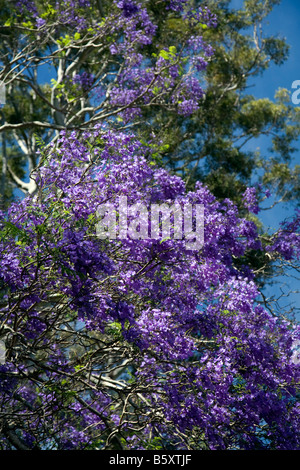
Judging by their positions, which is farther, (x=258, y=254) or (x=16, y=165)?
(x=16, y=165)

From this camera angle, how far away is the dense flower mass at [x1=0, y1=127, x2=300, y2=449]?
533 centimetres

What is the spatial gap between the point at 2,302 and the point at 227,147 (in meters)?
11.3

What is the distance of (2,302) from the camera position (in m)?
6.26

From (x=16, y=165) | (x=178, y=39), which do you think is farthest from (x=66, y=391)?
(x=16, y=165)

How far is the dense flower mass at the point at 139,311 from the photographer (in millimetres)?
5332

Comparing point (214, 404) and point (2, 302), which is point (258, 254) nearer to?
point (214, 404)

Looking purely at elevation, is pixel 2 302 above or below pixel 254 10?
below

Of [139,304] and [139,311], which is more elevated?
[139,304]

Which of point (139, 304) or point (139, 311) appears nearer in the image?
point (139, 311)

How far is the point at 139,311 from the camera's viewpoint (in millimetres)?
6332

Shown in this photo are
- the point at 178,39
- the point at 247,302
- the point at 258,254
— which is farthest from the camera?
the point at 178,39
